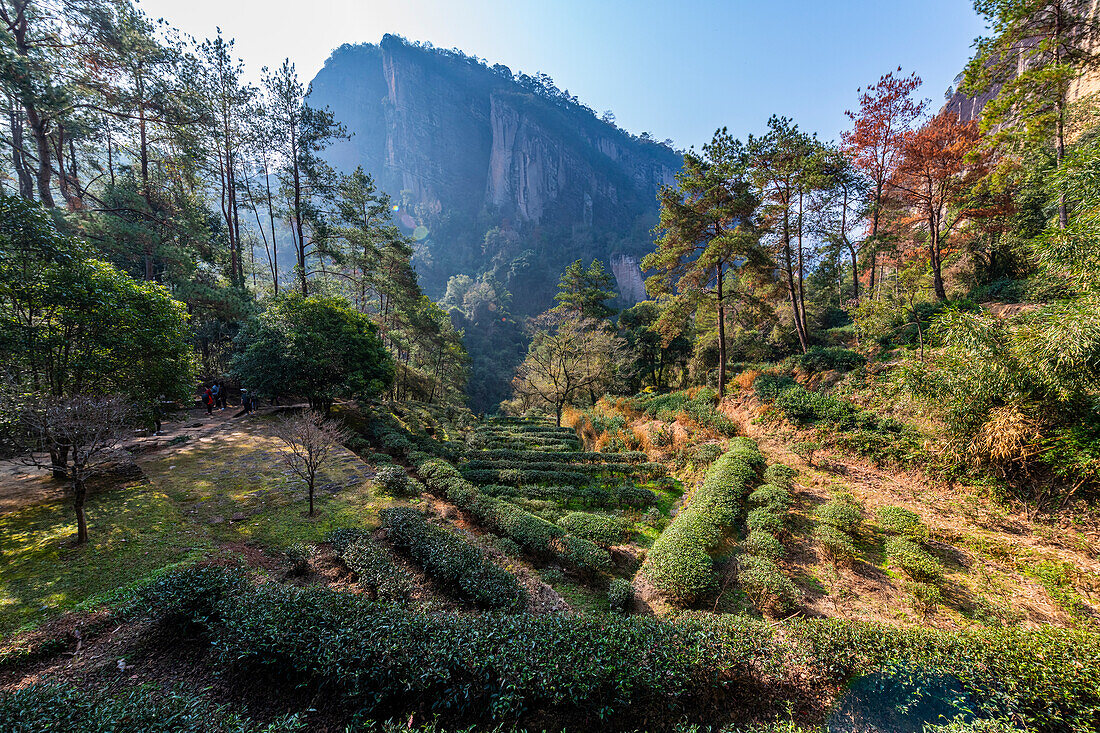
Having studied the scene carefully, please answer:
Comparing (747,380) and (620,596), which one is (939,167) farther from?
(620,596)

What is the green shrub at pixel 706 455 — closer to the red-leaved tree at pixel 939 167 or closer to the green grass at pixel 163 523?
the green grass at pixel 163 523

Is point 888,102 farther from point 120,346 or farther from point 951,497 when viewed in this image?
point 120,346

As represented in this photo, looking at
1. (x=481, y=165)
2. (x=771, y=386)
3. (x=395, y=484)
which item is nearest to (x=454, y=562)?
(x=395, y=484)

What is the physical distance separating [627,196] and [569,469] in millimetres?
88362

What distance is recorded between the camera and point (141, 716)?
2.73 meters

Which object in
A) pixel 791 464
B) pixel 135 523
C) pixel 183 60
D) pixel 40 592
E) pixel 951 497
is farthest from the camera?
pixel 183 60

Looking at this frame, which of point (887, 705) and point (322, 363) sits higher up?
point (322, 363)

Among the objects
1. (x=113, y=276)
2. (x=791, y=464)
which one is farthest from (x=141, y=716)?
(x=791, y=464)

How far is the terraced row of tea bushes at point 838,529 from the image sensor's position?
19.6 ft

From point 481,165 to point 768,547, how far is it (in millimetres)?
93644

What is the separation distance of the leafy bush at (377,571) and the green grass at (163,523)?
52.8 inches

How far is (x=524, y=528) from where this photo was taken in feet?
22.4

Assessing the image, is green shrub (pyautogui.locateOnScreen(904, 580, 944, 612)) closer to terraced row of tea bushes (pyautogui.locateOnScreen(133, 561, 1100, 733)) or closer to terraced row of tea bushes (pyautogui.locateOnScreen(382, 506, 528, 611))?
terraced row of tea bushes (pyautogui.locateOnScreen(133, 561, 1100, 733))

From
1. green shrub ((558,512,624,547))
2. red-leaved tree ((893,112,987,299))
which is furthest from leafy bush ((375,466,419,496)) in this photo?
red-leaved tree ((893,112,987,299))
